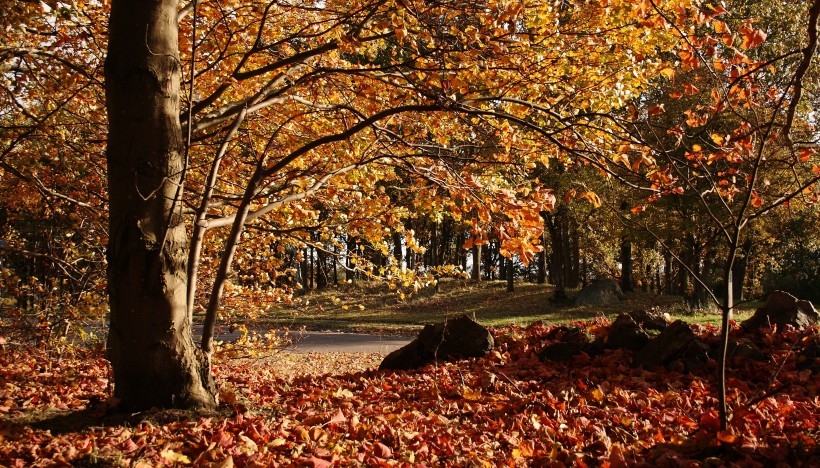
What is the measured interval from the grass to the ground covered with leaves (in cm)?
949

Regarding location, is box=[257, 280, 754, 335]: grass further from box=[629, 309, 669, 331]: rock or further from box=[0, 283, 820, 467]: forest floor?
box=[0, 283, 820, 467]: forest floor

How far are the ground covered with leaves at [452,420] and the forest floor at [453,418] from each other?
0.5 inches

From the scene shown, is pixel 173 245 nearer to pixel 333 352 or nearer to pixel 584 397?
pixel 584 397

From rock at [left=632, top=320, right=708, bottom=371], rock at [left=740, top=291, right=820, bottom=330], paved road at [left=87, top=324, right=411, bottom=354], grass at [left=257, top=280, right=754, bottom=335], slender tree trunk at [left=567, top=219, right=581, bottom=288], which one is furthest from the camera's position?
slender tree trunk at [left=567, top=219, right=581, bottom=288]

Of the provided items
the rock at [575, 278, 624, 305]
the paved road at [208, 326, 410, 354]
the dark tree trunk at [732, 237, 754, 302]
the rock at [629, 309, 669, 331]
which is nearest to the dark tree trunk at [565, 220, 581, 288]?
the rock at [575, 278, 624, 305]

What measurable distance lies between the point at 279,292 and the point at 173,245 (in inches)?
200

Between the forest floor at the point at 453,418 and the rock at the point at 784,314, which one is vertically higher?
the rock at the point at 784,314

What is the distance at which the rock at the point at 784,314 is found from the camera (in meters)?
7.36

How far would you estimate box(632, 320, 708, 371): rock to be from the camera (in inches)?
253

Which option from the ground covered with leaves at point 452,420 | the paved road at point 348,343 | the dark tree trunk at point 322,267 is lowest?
the paved road at point 348,343

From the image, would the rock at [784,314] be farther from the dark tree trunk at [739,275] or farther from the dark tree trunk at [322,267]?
the dark tree trunk at [739,275]

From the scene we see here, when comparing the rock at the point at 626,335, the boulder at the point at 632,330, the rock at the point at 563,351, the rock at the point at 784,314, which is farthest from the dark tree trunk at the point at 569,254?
the rock at the point at 563,351

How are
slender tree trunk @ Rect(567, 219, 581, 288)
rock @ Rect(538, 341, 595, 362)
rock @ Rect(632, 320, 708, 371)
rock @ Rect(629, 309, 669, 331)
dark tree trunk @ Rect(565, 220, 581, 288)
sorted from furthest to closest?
dark tree trunk @ Rect(565, 220, 581, 288)
slender tree trunk @ Rect(567, 219, 581, 288)
rock @ Rect(629, 309, 669, 331)
rock @ Rect(538, 341, 595, 362)
rock @ Rect(632, 320, 708, 371)

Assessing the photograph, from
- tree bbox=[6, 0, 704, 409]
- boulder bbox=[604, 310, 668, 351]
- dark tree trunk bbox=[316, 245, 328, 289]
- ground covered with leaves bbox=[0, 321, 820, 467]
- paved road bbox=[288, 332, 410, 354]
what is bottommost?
paved road bbox=[288, 332, 410, 354]
